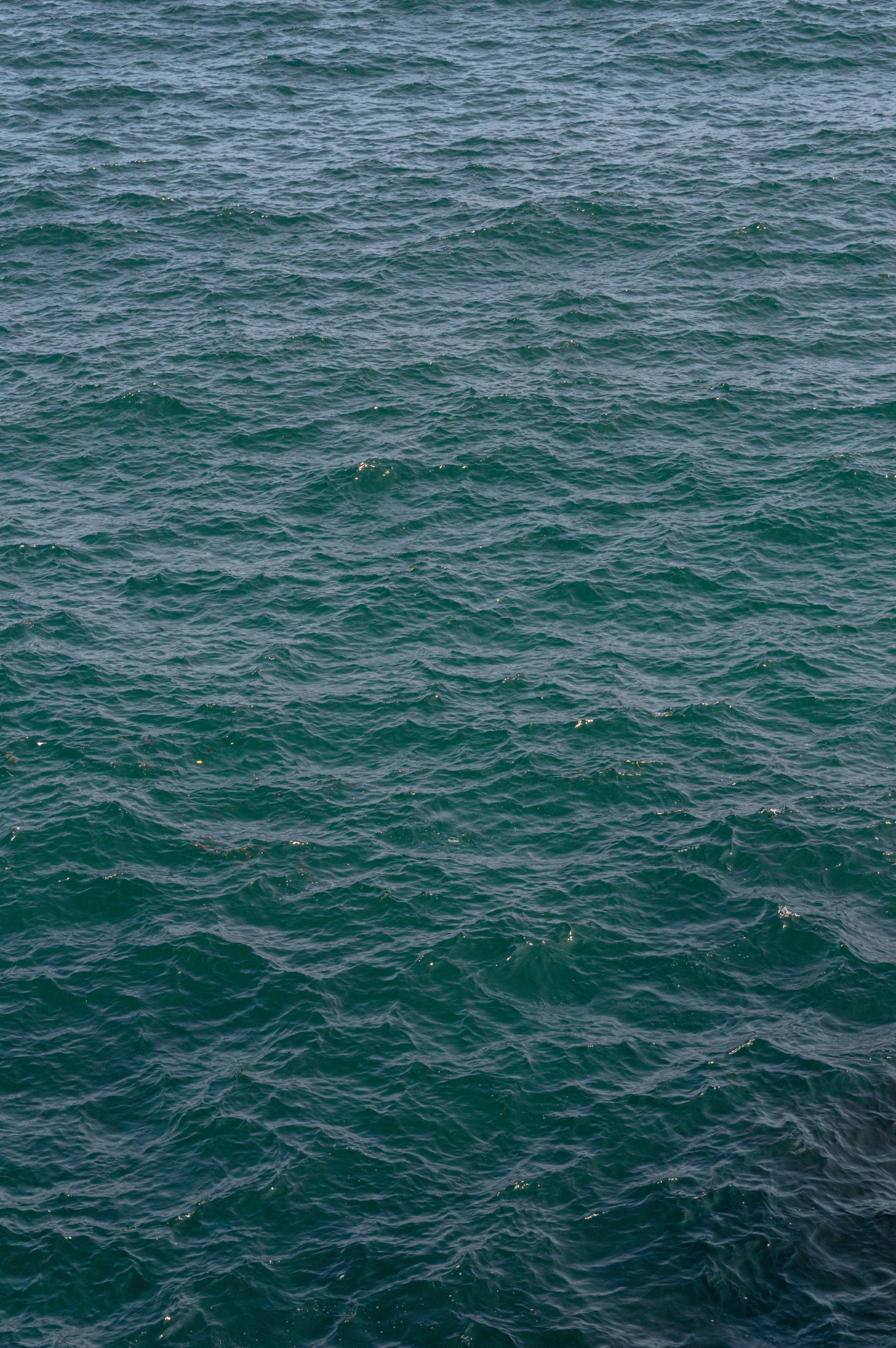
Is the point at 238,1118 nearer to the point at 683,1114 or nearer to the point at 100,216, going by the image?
the point at 683,1114

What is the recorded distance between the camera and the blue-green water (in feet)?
186

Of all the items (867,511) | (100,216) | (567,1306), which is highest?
(100,216)

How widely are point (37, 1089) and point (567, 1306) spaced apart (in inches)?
1002

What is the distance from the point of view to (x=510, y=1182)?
2280 inches

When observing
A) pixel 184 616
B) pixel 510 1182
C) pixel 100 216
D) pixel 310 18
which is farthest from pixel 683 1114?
pixel 310 18

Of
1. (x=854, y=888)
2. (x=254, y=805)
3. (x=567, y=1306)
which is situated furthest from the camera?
(x=254, y=805)

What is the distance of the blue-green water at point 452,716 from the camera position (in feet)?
186

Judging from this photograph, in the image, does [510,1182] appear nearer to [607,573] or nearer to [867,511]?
[607,573]

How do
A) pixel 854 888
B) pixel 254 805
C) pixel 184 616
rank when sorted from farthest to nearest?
1. pixel 184 616
2. pixel 254 805
3. pixel 854 888

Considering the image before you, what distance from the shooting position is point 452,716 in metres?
81.1

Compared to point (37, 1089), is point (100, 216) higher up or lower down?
higher up

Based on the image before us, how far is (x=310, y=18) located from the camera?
530ft

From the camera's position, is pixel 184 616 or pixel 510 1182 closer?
pixel 510 1182

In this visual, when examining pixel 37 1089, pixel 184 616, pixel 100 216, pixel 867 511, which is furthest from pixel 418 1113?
pixel 100 216
